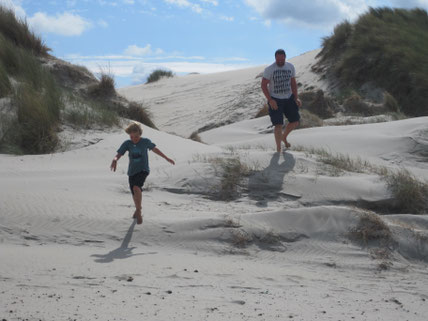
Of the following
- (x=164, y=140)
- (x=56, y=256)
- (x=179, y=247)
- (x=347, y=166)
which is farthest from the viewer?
(x=164, y=140)

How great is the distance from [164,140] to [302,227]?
4.42 metres

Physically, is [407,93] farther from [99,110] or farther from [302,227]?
[302,227]

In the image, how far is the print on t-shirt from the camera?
7375mm

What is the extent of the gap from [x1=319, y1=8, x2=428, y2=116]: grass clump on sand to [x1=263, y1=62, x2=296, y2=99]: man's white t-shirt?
891cm

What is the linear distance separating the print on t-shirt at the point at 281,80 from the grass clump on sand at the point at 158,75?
1868cm

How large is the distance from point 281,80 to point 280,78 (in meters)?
0.03

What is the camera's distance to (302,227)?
5281mm

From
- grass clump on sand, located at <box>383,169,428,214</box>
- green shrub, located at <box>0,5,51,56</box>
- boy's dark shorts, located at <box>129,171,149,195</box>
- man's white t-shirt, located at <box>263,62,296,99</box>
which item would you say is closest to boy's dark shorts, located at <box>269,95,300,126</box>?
man's white t-shirt, located at <box>263,62,296,99</box>

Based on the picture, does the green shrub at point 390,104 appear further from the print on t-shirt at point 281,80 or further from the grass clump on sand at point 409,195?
the grass clump on sand at point 409,195

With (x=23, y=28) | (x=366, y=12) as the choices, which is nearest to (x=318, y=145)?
(x=23, y=28)

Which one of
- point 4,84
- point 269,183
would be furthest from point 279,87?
point 4,84

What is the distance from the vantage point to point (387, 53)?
16578mm

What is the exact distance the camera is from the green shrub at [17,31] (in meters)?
12.1

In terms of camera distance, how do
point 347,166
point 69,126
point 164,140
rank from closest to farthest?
point 347,166 < point 69,126 < point 164,140
